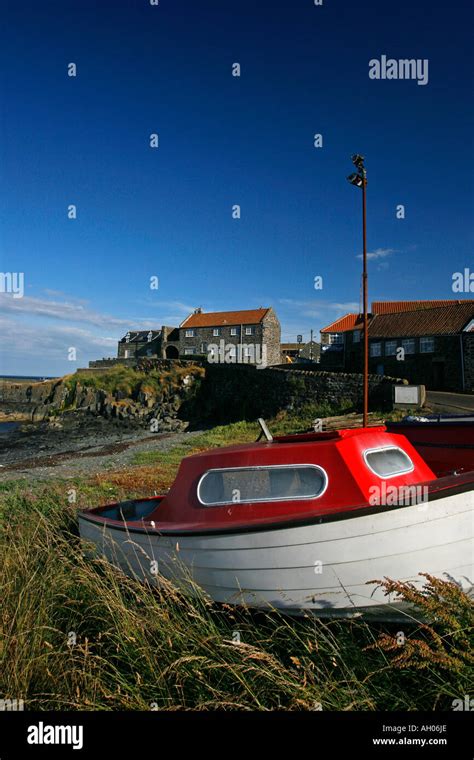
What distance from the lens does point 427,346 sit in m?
32.2

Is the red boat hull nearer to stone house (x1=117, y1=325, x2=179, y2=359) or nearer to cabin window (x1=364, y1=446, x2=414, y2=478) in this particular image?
cabin window (x1=364, y1=446, x2=414, y2=478)

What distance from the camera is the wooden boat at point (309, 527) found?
396 cm

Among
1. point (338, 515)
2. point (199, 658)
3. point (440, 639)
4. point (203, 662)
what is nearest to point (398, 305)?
point (338, 515)

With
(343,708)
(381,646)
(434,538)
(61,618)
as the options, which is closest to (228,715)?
(343,708)

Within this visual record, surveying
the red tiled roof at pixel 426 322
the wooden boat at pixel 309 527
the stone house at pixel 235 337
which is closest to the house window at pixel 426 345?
the red tiled roof at pixel 426 322

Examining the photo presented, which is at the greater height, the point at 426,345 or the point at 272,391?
the point at 426,345

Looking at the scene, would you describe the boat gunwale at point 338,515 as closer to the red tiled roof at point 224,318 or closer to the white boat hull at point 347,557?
the white boat hull at point 347,557

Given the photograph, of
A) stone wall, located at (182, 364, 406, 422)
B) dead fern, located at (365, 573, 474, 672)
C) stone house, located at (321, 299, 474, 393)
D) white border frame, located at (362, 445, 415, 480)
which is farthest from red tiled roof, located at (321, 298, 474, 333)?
dead fern, located at (365, 573, 474, 672)

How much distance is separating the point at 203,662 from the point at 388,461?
2.87 meters

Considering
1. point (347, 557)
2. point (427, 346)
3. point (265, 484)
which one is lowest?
point (347, 557)

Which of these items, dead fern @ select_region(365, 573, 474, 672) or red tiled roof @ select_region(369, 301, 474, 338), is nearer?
dead fern @ select_region(365, 573, 474, 672)

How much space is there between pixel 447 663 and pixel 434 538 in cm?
127

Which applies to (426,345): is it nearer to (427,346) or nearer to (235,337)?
(427,346)

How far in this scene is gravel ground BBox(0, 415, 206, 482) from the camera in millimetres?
17000
